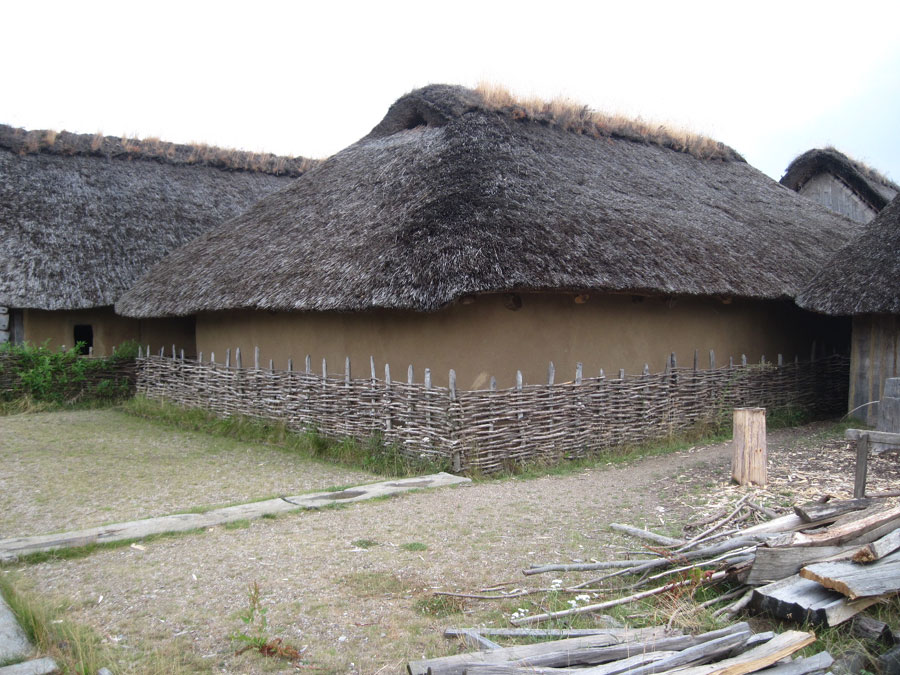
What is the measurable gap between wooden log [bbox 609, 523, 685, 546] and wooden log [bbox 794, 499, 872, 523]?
76 centimetres

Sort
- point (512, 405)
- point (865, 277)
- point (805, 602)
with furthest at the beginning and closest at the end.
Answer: point (865, 277) → point (512, 405) → point (805, 602)

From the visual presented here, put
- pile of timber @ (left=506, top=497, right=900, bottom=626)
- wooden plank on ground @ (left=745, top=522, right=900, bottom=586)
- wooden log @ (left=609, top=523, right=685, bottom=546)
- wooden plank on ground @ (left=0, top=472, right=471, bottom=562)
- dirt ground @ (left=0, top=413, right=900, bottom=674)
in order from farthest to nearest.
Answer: wooden plank on ground @ (left=0, top=472, right=471, bottom=562) → wooden log @ (left=609, top=523, right=685, bottom=546) → wooden plank on ground @ (left=745, top=522, right=900, bottom=586) → dirt ground @ (left=0, top=413, right=900, bottom=674) → pile of timber @ (left=506, top=497, right=900, bottom=626)

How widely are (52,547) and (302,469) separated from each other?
10.4ft

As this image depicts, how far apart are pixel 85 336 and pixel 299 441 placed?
764 centimetres

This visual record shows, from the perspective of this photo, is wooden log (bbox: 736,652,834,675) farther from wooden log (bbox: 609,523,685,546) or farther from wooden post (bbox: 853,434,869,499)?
wooden post (bbox: 853,434,869,499)

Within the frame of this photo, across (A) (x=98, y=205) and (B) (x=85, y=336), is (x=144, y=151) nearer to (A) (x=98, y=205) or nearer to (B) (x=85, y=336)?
(A) (x=98, y=205)

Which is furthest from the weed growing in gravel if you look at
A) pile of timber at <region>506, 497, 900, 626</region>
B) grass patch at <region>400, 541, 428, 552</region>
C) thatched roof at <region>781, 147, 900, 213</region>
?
thatched roof at <region>781, 147, 900, 213</region>

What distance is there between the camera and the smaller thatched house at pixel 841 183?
58.4ft

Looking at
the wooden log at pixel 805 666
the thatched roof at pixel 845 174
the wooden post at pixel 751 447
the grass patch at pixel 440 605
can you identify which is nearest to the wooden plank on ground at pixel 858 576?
the wooden log at pixel 805 666

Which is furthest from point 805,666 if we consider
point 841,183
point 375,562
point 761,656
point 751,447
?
point 841,183

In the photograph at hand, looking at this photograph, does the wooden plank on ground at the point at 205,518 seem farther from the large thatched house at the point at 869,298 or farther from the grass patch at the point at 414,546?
the large thatched house at the point at 869,298

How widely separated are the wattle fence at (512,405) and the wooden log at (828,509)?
11.4ft

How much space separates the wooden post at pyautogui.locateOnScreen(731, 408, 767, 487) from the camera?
6.62 m

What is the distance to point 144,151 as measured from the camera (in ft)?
55.0
